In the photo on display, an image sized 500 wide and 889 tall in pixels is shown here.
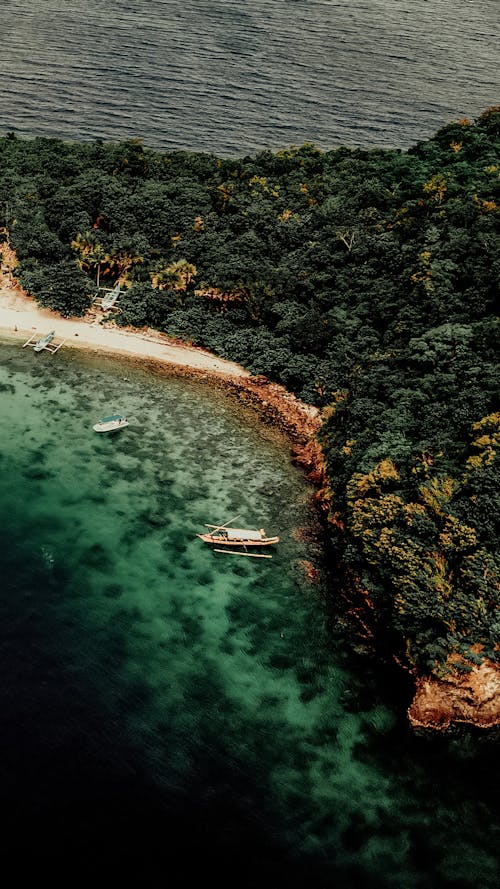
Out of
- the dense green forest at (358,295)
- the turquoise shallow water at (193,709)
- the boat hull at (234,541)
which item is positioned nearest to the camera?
the turquoise shallow water at (193,709)

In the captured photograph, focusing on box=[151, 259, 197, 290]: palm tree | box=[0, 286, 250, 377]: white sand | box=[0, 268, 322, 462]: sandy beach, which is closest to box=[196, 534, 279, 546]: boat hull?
box=[0, 268, 322, 462]: sandy beach

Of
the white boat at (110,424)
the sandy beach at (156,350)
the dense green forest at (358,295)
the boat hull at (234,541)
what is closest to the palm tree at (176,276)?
the dense green forest at (358,295)

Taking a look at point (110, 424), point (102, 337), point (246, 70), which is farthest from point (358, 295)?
point (246, 70)

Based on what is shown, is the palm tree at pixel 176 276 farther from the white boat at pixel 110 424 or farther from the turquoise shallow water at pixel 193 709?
the turquoise shallow water at pixel 193 709

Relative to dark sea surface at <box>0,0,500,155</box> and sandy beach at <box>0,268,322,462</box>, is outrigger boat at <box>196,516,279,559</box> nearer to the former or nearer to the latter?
sandy beach at <box>0,268,322,462</box>

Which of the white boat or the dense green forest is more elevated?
the dense green forest

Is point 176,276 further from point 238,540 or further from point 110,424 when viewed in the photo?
point 238,540
